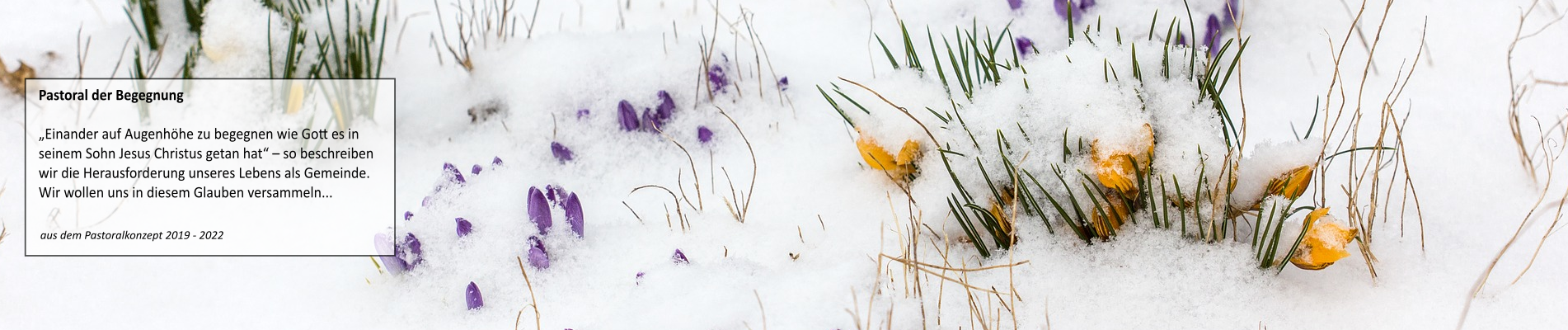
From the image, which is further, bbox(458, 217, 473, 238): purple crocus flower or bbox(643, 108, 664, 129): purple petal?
bbox(643, 108, 664, 129): purple petal

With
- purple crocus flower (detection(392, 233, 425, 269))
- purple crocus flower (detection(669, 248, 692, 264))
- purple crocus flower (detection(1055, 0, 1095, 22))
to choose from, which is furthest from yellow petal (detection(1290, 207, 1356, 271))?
purple crocus flower (detection(392, 233, 425, 269))

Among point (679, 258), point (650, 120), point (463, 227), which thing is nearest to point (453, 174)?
point (463, 227)

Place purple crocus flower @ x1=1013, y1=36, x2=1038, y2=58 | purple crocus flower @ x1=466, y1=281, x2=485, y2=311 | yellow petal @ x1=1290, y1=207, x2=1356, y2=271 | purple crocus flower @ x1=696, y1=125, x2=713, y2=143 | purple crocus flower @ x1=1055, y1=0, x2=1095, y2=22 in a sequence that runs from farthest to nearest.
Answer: purple crocus flower @ x1=1055, y1=0, x2=1095, y2=22 → purple crocus flower @ x1=696, y1=125, x2=713, y2=143 → purple crocus flower @ x1=1013, y1=36, x2=1038, y2=58 → purple crocus flower @ x1=466, y1=281, x2=485, y2=311 → yellow petal @ x1=1290, y1=207, x2=1356, y2=271

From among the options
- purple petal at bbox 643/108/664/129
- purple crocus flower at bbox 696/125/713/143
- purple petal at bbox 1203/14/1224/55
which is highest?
purple petal at bbox 1203/14/1224/55

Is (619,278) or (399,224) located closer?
(619,278)

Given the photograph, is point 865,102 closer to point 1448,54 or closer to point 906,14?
point 906,14

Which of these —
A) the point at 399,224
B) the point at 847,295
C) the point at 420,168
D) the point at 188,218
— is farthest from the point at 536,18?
the point at 847,295

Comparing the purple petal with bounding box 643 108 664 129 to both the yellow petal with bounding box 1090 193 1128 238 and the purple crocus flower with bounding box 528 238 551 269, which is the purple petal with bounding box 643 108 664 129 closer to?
the purple crocus flower with bounding box 528 238 551 269
